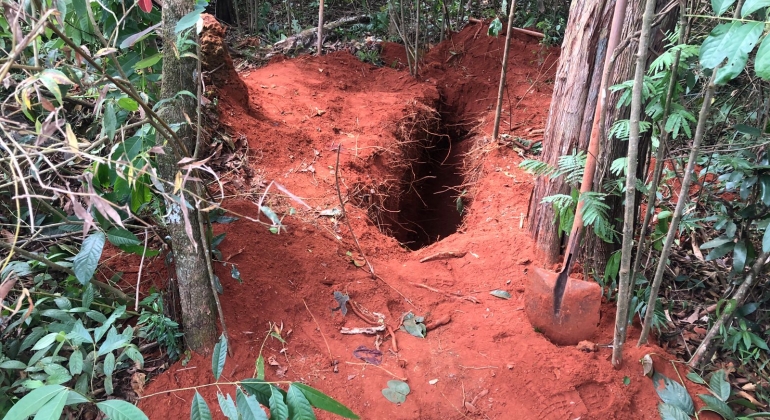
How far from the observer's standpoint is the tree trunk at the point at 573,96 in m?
2.46

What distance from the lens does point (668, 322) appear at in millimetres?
2465

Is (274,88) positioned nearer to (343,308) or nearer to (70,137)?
(343,308)

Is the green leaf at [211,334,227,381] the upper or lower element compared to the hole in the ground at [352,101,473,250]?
upper

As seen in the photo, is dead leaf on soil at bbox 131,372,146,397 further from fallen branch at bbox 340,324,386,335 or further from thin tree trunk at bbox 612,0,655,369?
thin tree trunk at bbox 612,0,655,369

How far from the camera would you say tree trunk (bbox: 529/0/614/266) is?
2463 mm

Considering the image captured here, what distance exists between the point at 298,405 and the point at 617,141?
2003mm

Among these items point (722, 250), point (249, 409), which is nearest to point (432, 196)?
point (722, 250)

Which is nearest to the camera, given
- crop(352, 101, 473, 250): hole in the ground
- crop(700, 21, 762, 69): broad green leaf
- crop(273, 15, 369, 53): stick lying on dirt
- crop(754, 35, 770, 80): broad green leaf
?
crop(754, 35, 770, 80): broad green leaf

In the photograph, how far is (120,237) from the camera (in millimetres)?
1909

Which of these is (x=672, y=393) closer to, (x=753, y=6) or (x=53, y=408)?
(x=753, y=6)

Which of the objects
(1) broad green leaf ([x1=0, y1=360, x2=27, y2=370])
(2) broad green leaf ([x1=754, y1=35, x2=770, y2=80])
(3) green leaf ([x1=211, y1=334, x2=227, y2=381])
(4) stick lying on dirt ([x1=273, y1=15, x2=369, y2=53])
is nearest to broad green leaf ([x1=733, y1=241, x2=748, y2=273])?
(2) broad green leaf ([x1=754, y1=35, x2=770, y2=80])

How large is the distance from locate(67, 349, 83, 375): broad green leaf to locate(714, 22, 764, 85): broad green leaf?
234 cm

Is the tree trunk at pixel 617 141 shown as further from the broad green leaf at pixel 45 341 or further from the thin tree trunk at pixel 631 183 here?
the broad green leaf at pixel 45 341

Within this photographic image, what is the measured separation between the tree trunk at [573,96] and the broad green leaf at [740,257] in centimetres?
83
